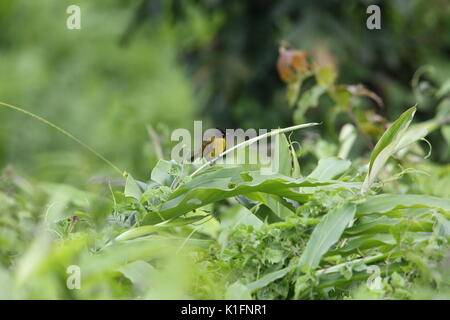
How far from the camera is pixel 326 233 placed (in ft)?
3.96

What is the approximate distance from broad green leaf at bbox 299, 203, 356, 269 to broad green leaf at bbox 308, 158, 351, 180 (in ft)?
1.10

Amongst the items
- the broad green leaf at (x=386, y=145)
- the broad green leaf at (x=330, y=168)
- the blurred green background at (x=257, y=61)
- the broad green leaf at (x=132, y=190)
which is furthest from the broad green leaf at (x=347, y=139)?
the broad green leaf at (x=132, y=190)

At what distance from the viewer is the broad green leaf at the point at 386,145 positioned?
1337 millimetres

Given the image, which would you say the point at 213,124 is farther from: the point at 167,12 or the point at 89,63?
the point at 89,63

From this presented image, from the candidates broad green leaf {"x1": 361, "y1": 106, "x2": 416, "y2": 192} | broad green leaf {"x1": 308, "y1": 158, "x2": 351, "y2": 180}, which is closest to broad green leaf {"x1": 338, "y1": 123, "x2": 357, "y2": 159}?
broad green leaf {"x1": 308, "y1": 158, "x2": 351, "y2": 180}

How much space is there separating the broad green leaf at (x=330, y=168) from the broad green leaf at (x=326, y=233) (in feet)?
1.10

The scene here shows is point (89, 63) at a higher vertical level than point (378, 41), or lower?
higher

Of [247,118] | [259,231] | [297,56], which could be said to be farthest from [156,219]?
[247,118]

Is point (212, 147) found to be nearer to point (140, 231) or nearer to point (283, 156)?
point (283, 156)

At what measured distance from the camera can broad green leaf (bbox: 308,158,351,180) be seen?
1584 mm

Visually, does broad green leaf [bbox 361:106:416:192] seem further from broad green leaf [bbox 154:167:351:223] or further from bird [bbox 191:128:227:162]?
bird [bbox 191:128:227:162]

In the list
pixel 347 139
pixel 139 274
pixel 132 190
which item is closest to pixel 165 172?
pixel 132 190

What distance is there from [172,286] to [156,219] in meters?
0.39

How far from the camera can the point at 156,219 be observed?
1.36 meters
